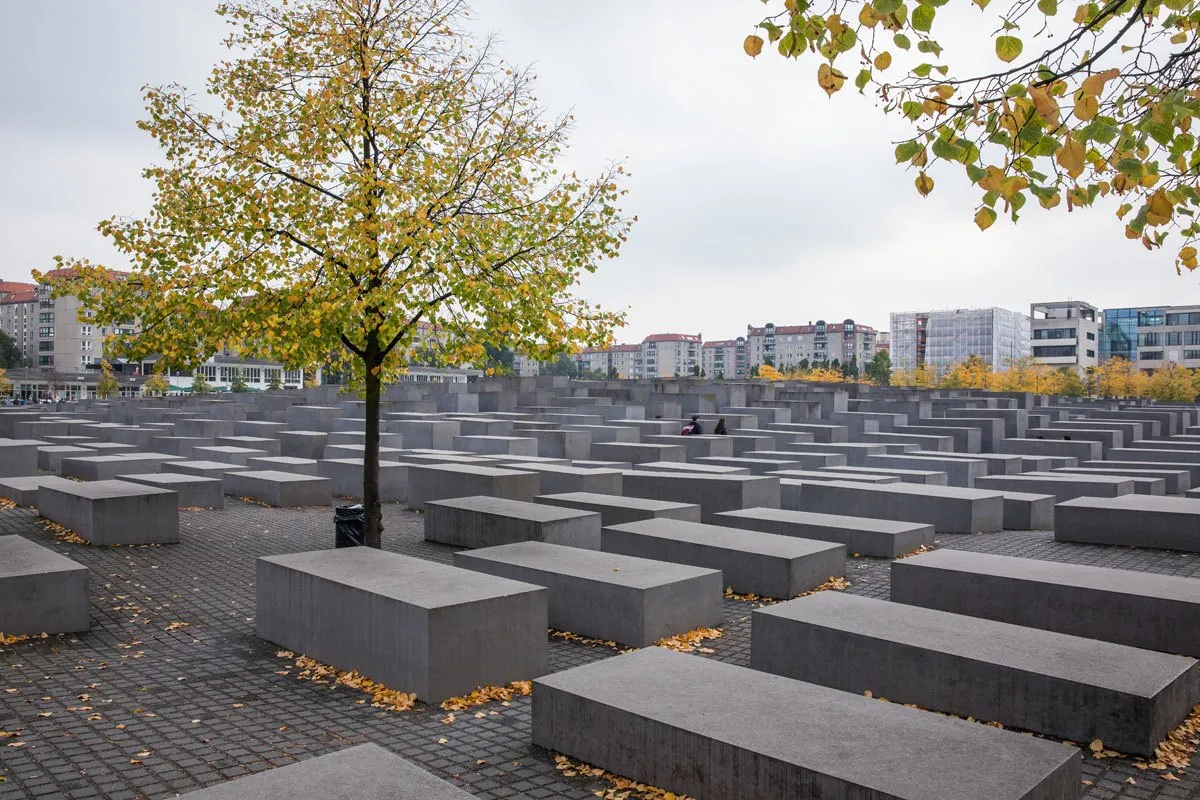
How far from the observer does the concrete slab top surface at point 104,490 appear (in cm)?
1334

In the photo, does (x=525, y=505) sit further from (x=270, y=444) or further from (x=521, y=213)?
(x=270, y=444)

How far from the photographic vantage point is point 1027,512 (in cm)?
1534

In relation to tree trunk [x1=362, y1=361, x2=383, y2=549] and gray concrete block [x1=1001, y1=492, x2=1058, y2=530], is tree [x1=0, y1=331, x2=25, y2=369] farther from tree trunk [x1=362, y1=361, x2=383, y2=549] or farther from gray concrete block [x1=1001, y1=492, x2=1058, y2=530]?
gray concrete block [x1=1001, y1=492, x2=1058, y2=530]

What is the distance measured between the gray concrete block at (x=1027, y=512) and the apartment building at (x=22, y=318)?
145809mm

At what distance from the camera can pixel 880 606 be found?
802 cm

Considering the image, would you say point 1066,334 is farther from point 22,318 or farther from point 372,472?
point 22,318

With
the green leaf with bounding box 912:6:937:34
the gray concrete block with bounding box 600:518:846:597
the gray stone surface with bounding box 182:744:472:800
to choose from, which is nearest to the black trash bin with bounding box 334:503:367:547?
the gray concrete block with bounding box 600:518:846:597

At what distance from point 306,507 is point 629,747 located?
13410mm

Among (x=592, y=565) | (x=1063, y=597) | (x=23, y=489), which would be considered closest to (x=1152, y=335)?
(x=1063, y=597)

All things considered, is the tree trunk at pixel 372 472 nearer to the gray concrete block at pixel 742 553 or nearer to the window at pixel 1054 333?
the gray concrete block at pixel 742 553

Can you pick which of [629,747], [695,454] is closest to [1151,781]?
[629,747]

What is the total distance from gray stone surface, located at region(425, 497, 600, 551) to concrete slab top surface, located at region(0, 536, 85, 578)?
505 cm

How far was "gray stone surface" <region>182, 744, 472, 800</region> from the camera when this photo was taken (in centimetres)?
414

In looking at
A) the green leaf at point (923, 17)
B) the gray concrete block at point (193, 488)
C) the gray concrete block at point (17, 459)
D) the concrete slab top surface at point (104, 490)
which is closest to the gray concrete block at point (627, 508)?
the concrete slab top surface at point (104, 490)
